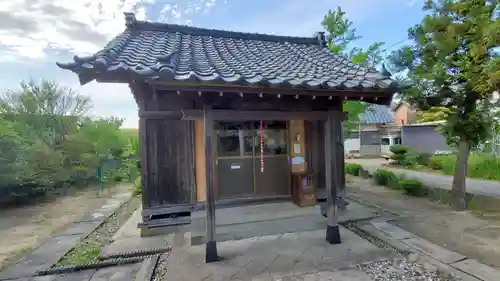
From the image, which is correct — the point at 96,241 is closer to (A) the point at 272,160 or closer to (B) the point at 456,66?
(A) the point at 272,160

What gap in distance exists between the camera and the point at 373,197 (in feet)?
24.1

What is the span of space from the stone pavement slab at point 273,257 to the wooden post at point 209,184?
149 mm

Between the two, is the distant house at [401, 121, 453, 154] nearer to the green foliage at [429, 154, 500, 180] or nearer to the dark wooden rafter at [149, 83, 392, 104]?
the green foliage at [429, 154, 500, 180]

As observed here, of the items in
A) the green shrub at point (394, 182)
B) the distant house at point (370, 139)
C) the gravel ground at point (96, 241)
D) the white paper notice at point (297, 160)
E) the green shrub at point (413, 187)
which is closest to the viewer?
the gravel ground at point (96, 241)

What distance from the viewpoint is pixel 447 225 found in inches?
191

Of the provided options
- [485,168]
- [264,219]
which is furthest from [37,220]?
[485,168]

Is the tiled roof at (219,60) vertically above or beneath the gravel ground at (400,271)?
above

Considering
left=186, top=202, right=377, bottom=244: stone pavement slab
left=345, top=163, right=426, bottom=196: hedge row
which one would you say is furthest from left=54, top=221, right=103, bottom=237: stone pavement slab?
left=345, top=163, right=426, bottom=196: hedge row

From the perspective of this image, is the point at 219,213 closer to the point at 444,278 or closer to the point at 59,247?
the point at 59,247

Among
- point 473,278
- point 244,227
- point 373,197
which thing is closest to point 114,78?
point 244,227

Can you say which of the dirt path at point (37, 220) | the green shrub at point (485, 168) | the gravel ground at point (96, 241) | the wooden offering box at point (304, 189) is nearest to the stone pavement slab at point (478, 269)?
the wooden offering box at point (304, 189)

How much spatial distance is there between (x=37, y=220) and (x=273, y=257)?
6.41 m

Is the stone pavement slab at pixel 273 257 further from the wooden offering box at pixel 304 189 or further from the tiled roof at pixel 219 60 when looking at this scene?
the tiled roof at pixel 219 60

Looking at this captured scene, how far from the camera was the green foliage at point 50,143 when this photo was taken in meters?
7.93
